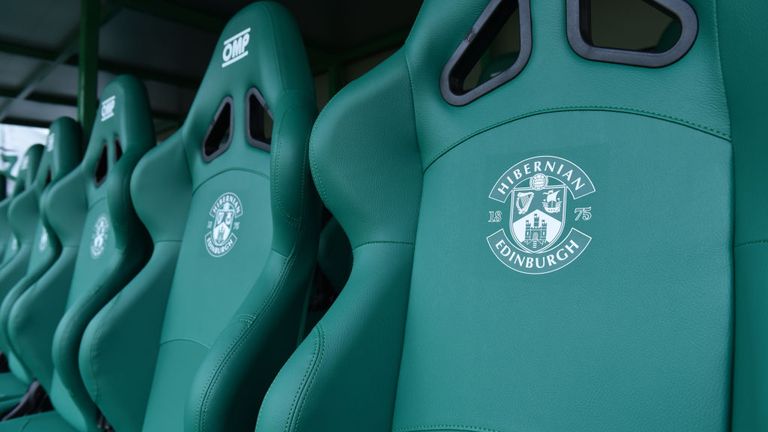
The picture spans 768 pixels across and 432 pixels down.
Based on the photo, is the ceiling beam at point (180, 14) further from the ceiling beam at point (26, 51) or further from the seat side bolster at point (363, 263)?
the seat side bolster at point (363, 263)

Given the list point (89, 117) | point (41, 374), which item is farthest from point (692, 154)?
point (89, 117)

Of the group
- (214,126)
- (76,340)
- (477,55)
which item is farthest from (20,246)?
(477,55)

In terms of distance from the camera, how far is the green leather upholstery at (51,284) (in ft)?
6.13

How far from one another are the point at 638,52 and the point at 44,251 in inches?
88.4

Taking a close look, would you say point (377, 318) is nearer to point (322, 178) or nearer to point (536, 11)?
point (322, 178)

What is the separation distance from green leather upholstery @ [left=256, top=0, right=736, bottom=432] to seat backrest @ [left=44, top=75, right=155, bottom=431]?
0.85 metres

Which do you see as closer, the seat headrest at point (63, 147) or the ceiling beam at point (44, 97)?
the seat headrest at point (63, 147)

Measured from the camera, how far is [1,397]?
198 cm

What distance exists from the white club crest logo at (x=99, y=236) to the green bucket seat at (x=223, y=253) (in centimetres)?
50

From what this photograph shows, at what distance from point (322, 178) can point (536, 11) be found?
14.2 inches

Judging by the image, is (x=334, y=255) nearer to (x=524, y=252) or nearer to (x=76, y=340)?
(x=524, y=252)

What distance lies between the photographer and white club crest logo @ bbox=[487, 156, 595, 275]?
0.72m

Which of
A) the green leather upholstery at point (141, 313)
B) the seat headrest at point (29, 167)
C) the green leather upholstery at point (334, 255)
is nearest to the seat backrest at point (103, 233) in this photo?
the green leather upholstery at point (141, 313)

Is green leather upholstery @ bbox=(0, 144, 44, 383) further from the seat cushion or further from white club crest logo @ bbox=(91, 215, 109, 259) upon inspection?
the seat cushion
